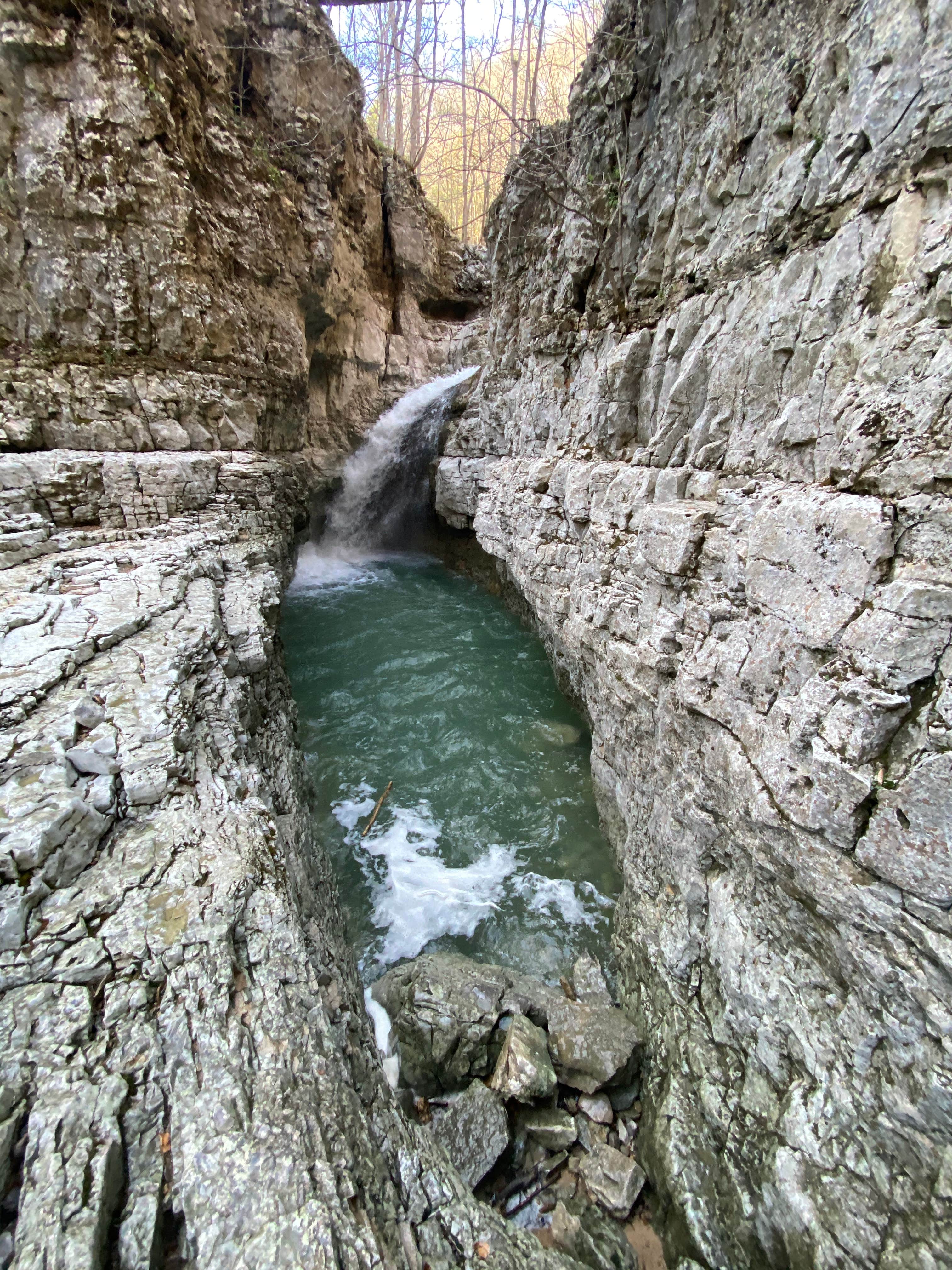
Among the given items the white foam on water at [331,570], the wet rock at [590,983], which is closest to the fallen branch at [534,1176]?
the wet rock at [590,983]

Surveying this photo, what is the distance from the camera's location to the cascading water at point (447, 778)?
5363mm

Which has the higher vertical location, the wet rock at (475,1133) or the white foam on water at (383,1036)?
the wet rock at (475,1133)

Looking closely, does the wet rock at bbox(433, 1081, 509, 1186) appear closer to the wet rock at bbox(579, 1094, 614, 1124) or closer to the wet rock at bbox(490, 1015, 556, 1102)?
the wet rock at bbox(490, 1015, 556, 1102)

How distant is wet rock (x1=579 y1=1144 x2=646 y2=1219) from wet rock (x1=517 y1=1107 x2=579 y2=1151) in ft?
0.55

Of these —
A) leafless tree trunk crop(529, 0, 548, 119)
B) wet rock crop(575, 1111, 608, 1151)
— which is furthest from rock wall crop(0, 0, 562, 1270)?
leafless tree trunk crop(529, 0, 548, 119)

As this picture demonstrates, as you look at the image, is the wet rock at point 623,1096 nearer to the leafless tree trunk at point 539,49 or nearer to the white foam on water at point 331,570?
the white foam on water at point 331,570

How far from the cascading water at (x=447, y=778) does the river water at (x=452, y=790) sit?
0.06ft

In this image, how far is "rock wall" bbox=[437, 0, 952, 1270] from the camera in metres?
2.44

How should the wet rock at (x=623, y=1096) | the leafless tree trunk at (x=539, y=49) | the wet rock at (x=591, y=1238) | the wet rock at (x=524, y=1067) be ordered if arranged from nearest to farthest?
the wet rock at (x=591, y=1238) → the wet rock at (x=524, y=1067) → the wet rock at (x=623, y=1096) → the leafless tree trunk at (x=539, y=49)

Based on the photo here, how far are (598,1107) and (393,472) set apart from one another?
15397mm

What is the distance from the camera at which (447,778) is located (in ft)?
23.6

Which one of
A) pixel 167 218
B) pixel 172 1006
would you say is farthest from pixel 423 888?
pixel 167 218

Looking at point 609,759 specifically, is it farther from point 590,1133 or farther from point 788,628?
point 590,1133

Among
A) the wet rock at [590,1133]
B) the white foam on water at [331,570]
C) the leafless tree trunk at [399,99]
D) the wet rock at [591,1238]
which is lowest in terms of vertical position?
the wet rock at [591,1238]
